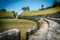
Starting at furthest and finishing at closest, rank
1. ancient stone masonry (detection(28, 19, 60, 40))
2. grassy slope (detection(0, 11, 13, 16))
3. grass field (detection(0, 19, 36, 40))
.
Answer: grassy slope (detection(0, 11, 13, 16)) < grass field (detection(0, 19, 36, 40)) < ancient stone masonry (detection(28, 19, 60, 40))

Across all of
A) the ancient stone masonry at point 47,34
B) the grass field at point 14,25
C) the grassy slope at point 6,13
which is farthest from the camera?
the grassy slope at point 6,13

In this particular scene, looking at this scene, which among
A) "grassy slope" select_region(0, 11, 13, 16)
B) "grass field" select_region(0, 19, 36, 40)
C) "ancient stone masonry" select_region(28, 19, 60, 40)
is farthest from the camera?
"grassy slope" select_region(0, 11, 13, 16)

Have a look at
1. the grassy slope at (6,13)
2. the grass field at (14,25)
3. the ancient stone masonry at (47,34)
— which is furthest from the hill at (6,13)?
the ancient stone masonry at (47,34)

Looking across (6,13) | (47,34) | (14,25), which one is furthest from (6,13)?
(47,34)

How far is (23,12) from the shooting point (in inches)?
123

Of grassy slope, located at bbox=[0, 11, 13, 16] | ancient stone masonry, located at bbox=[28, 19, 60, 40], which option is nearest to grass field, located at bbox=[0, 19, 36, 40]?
grassy slope, located at bbox=[0, 11, 13, 16]

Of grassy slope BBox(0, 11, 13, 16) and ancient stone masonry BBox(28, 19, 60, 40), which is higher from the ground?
grassy slope BBox(0, 11, 13, 16)

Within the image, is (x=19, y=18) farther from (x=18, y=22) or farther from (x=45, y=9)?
(x=45, y=9)

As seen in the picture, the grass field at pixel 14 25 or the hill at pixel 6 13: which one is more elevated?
the hill at pixel 6 13

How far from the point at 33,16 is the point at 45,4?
0.50 m

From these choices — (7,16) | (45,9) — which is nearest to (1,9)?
(7,16)

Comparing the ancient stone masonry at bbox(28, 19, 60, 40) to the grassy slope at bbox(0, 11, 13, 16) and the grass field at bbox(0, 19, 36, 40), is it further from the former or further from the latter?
the grassy slope at bbox(0, 11, 13, 16)

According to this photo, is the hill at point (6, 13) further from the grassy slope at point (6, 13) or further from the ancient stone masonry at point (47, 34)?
the ancient stone masonry at point (47, 34)

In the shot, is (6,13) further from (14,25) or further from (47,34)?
(47,34)
